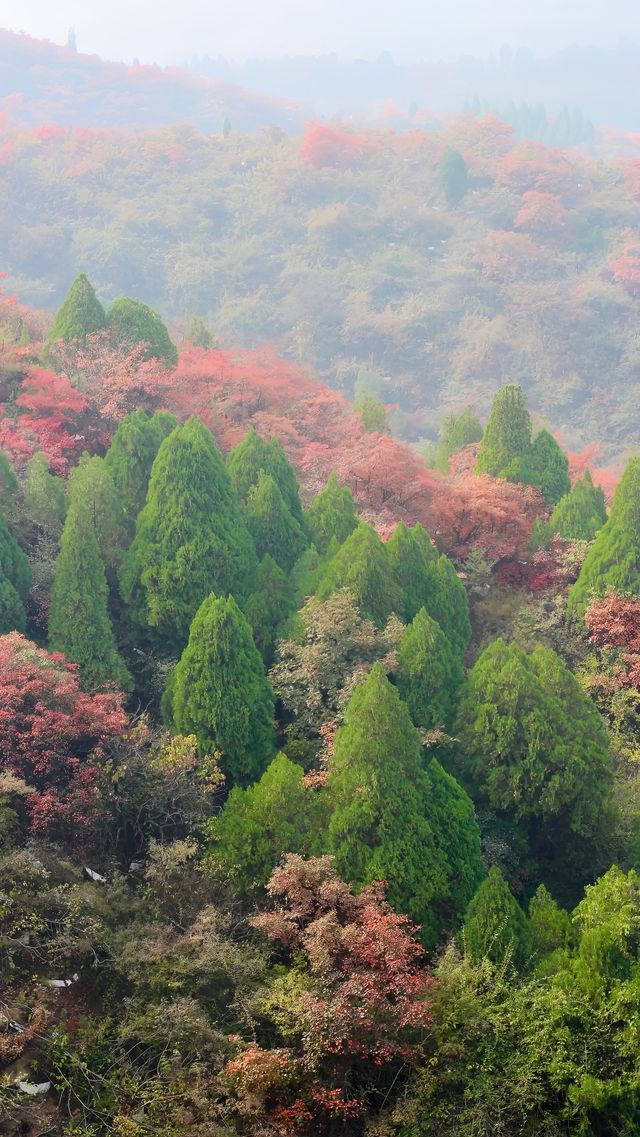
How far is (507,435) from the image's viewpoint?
87.5 ft

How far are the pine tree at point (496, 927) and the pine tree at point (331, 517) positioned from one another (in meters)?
10.8

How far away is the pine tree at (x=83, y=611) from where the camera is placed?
18609 mm

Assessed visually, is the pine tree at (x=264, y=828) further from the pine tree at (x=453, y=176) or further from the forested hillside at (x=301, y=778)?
the pine tree at (x=453, y=176)

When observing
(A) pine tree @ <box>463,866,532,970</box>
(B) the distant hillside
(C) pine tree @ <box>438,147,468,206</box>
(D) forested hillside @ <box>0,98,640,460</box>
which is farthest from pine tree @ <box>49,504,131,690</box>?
(B) the distant hillside

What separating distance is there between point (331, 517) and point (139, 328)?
410 inches

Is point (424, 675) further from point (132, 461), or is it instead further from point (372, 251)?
point (372, 251)

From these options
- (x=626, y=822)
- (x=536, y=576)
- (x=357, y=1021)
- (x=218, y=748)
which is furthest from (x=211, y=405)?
(x=357, y=1021)

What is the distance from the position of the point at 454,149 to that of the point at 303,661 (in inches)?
2726

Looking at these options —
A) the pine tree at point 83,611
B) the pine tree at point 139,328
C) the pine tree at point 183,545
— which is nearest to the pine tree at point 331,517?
the pine tree at point 183,545

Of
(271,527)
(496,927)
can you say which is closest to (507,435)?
(271,527)

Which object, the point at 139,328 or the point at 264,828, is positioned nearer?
the point at 264,828

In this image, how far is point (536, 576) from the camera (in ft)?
76.8

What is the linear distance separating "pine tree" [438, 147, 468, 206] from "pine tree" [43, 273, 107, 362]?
170 ft

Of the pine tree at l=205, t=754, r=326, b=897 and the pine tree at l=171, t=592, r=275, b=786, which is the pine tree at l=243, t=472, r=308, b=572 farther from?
the pine tree at l=205, t=754, r=326, b=897
